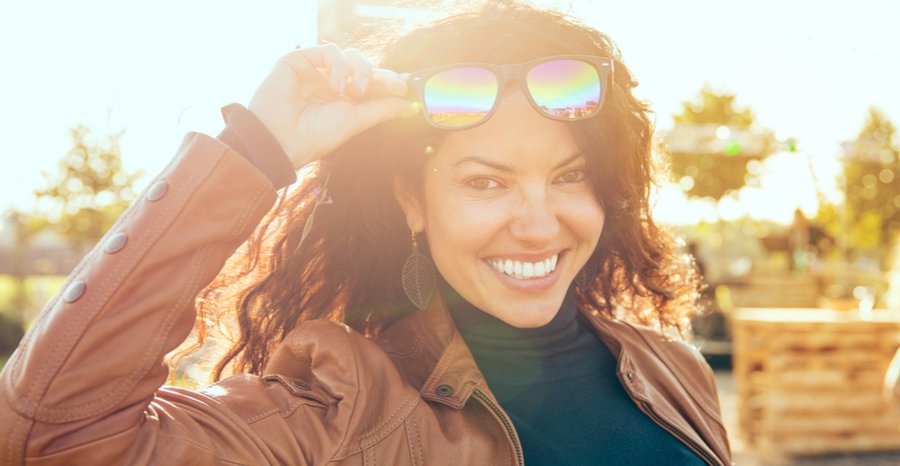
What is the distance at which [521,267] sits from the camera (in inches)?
70.9

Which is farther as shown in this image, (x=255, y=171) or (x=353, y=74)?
(x=353, y=74)

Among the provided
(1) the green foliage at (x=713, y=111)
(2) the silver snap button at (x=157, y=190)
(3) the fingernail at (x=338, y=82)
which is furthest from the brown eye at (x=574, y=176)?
(1) the green foliage at (x=713, y=111)

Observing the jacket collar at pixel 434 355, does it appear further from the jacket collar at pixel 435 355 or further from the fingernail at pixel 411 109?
the fingernail at pixel 411 109

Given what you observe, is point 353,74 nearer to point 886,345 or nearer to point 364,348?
point 364,348

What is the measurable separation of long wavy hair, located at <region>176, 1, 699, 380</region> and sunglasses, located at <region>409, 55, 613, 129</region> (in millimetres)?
113

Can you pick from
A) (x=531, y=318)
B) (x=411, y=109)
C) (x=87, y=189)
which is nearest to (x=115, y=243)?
(x=411, y=109)

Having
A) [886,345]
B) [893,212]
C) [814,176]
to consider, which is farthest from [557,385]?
[893,212]

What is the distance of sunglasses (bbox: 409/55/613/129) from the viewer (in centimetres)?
172

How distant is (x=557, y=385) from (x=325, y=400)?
2.08 ft

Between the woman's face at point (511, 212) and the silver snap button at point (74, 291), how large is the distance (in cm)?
80

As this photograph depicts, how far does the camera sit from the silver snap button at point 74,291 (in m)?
1.27

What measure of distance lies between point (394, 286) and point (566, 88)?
0.68 m

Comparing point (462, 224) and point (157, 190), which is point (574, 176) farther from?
point (157, 190)

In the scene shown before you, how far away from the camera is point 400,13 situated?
2.14 m
